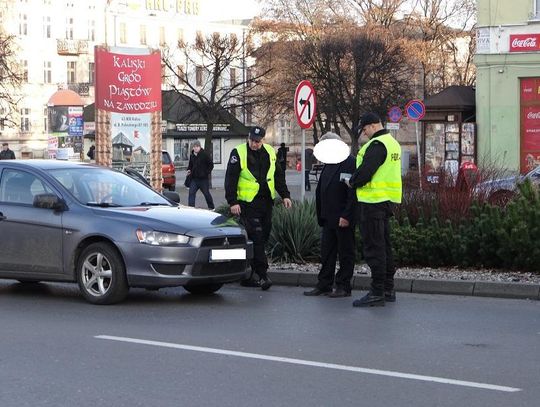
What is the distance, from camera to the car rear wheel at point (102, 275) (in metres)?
10.2

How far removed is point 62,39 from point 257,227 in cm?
6918

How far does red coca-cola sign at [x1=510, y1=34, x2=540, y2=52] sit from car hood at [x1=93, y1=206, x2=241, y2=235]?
2210cm

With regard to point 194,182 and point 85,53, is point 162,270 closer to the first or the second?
point 194,182

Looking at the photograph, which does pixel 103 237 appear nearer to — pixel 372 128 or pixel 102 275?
pixel 102 275

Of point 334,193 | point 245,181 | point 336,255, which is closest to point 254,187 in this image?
point 245,181

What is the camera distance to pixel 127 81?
19375 millimetres

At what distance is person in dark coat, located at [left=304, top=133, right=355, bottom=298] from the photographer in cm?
1102

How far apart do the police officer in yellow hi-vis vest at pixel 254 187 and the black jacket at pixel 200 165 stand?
13206 mm

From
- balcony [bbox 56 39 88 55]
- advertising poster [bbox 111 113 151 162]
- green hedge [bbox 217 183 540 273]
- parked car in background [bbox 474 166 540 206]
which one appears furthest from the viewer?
balcony [bbox 56 39 88 55]

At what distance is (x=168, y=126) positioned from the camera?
65938 millimetres

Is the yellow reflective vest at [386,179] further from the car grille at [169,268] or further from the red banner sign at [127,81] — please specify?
the red banner sign at [127,81]

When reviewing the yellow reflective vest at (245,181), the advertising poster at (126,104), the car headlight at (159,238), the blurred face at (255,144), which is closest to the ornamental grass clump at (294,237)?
the yellow reflective vest at (245,181)

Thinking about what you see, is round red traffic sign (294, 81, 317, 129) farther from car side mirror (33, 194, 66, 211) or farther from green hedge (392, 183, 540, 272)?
car side mirror (33, 194, 66, 211)

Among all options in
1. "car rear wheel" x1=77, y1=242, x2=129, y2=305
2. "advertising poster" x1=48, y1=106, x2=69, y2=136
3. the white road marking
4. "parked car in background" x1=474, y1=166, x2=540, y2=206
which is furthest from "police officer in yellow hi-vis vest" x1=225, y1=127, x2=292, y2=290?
"advertising poster" x1=48, y1=106, x2=69, y2=136
